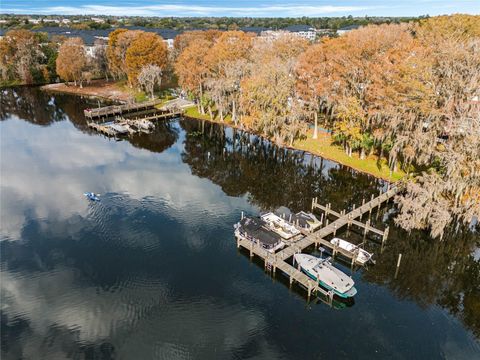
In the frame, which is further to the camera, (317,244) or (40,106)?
(40,106)

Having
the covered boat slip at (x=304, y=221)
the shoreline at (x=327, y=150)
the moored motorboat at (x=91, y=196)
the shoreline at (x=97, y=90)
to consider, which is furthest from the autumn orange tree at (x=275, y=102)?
the shoreline at (x=97, y=90)

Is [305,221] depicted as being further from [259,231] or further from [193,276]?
[193,276]

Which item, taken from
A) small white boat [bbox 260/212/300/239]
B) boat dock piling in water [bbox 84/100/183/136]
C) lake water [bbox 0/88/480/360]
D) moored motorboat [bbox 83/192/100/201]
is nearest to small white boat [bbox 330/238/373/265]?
lake water [bbox 0/88/480/360]

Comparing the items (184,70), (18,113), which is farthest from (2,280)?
(18,113)

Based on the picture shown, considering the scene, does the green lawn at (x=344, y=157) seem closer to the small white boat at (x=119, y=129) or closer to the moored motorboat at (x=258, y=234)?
the moored motorboat at (x=258, y=234)

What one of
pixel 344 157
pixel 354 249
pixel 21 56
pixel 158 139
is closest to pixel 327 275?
pixel 354 249

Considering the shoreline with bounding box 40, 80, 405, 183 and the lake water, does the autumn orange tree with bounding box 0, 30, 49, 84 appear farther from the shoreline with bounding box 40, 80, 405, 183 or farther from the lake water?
the lake water
